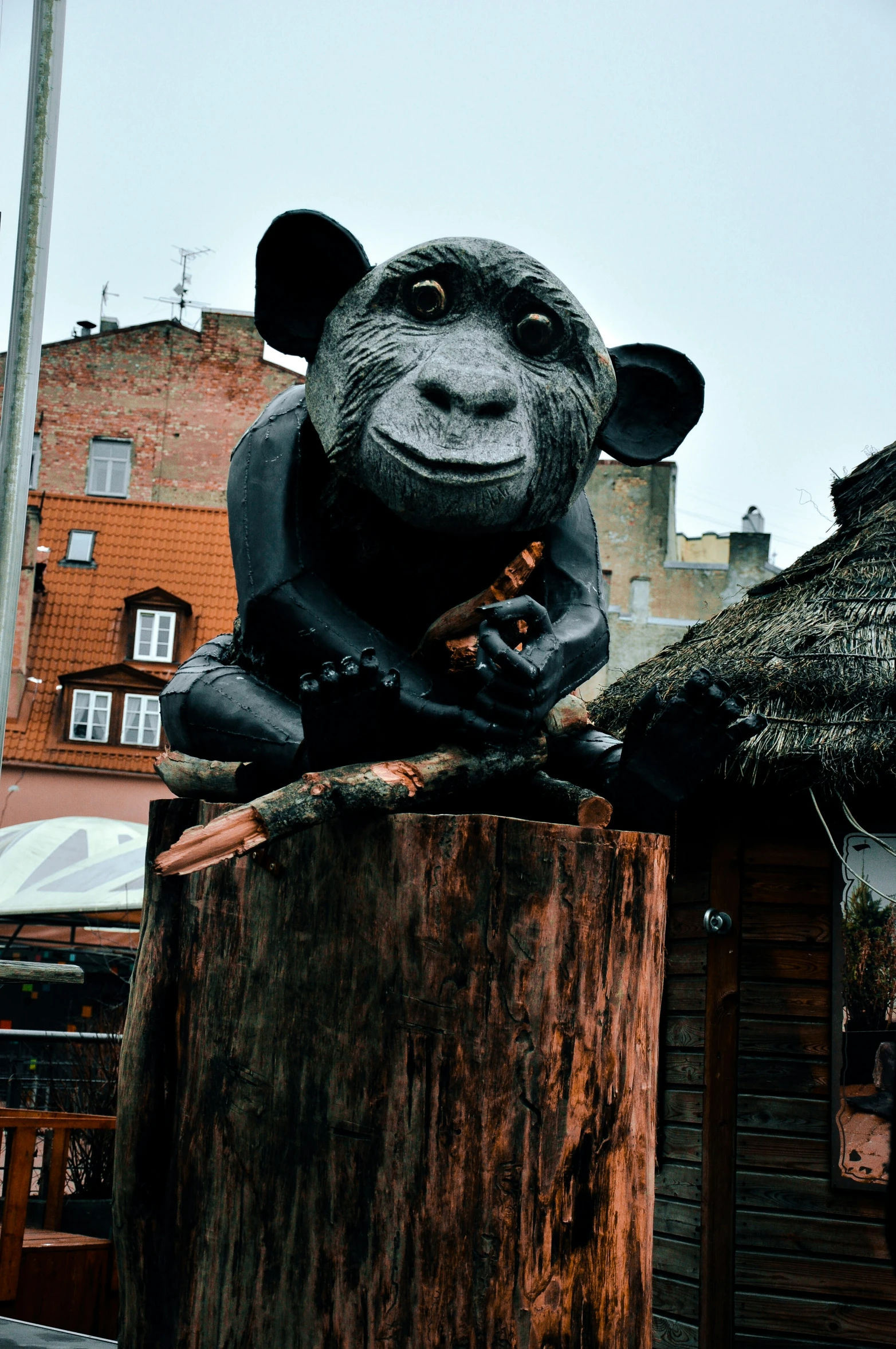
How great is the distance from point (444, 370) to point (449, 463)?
154 mm

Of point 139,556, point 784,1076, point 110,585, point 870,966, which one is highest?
point 139,556

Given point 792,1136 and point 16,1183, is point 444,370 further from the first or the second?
point 792,1136

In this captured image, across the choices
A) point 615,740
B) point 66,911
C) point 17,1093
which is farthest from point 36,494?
point 615,740

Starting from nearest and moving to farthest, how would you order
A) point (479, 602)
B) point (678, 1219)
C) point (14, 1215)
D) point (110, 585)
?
point (479, 602) < point (14, 1215) < point (678, 1219) < point (110, 585)

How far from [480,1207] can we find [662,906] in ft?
1.77

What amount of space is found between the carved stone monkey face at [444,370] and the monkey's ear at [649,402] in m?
0.09

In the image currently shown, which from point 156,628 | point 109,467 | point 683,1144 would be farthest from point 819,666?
point 109,467

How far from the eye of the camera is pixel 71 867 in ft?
35.9

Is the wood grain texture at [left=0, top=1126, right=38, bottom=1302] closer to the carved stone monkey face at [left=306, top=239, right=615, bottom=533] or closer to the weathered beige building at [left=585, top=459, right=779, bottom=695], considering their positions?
the carved stone monkey face at [left=306, top=239, right=615, bottom=533]

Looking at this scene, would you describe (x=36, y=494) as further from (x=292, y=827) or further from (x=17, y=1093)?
(x=292, y=827)

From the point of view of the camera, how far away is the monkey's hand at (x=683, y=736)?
1.96 meters

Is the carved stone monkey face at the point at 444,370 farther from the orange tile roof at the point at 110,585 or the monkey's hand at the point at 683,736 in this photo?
the orange tile roof at the point at 110,585

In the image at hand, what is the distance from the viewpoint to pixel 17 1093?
228 inches

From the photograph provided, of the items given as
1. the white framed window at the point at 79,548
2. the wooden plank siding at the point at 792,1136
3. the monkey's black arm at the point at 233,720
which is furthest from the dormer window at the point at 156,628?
the monkey's black arm at the point at 233,720
